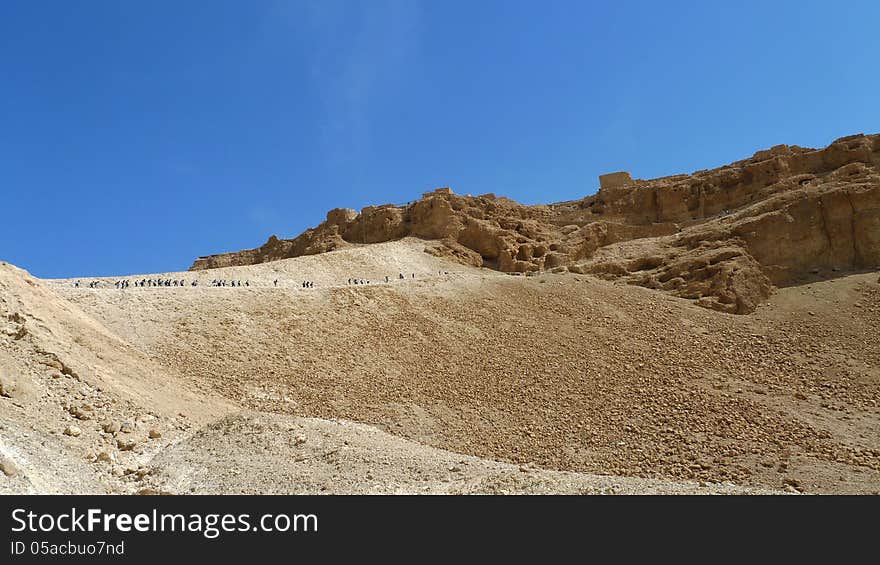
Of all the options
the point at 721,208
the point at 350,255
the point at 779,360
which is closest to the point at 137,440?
the point at 779,360

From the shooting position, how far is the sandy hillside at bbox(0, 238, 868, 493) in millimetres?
9055

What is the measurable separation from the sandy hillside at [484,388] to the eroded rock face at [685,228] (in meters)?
1.83

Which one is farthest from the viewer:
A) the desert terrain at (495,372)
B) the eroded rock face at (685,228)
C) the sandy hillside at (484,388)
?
the eroded rock face at (685,228)

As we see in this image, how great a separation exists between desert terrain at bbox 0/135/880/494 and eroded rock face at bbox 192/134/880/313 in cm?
13

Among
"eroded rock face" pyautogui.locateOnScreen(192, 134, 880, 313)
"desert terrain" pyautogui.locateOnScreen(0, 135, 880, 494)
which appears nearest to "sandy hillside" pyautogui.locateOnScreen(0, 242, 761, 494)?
"desert terrain" pyautogui.locateOnScreen(0, 135, 880, 494)

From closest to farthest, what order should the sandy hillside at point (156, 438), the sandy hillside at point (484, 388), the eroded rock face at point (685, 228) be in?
the sandy hillside at point (156, 438), the sandy hillside at point (484, 388), the eroded rock face at point (685, 228)

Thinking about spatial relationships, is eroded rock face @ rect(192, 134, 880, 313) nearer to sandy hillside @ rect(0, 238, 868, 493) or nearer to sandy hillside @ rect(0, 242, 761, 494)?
sandy hillside @ rect(0, 238, 868, 493)

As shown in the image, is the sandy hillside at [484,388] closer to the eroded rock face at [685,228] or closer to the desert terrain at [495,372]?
the desert terrain at [495,372]

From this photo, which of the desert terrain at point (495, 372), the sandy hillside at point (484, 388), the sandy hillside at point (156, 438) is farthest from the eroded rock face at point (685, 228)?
the sandy hillside at point (156, 438)

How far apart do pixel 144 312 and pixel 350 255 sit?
1525cm

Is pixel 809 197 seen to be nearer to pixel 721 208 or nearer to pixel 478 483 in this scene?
pixel 721 208

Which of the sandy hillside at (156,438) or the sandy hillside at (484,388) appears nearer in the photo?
the sandy hillside at (156,438)

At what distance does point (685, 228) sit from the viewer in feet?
93.5

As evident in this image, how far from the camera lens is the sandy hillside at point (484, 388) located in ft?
29.7
